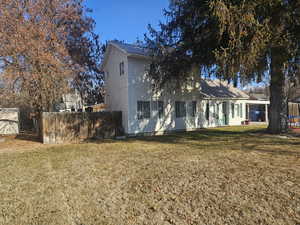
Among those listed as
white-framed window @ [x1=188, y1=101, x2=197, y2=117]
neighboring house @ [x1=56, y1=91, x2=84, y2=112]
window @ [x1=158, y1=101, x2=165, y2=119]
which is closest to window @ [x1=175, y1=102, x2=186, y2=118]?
white-framed window @ [x1=188, y1=101, x2=197, y2=117]

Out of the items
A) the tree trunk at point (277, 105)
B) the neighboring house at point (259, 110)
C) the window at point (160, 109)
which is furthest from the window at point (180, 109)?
the neighboring house at point (259, 110)

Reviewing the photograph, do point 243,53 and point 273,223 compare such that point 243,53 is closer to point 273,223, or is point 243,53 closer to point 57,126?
point 273,223

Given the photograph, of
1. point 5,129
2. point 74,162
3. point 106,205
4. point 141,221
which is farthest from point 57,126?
point 141,221

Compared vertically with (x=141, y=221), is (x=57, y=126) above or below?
above

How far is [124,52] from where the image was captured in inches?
480

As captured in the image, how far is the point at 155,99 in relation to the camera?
13.4 metres

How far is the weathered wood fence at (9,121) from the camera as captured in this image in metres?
15.0

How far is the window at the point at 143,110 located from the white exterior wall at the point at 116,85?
904mm

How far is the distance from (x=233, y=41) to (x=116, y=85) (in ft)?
27.8

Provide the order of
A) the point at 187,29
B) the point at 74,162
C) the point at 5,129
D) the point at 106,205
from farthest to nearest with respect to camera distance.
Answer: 1. the point at 5,129
2. the point at 187,29
3. the point at 74,162
4. the point at 106,205

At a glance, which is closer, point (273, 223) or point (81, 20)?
point (273, 223)

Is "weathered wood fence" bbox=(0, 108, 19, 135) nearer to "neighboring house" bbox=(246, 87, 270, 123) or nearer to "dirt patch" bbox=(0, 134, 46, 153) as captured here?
"dirt patch" bbox=(0, 134, 46, 153)

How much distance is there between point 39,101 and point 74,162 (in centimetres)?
699

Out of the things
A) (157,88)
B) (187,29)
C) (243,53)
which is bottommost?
(157,88)
